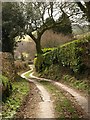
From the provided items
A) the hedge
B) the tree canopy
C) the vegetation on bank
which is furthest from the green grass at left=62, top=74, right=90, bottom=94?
the tree canopy

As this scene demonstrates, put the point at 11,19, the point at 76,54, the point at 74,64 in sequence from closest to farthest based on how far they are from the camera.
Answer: the point at 76,54, the point at 74,64, the point at 11,19

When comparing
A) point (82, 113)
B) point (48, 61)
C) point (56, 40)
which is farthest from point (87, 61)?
point (56, 40)

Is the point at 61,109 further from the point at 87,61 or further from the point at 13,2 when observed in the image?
the point at 13,2

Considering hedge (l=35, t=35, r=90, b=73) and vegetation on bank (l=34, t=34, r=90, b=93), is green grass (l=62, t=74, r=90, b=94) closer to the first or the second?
vegetation on bank (l=34, t=34, r=90, b=93)

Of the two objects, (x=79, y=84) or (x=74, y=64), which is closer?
(x=79, y=84)

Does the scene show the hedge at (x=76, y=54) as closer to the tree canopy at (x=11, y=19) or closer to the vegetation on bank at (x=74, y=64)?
the vegetation on bank at (x=74, y=64)

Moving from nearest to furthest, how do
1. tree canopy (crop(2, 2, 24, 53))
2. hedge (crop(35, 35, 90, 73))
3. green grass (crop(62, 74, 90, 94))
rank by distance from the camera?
green grass (crop(62, 74, 90, 94)) < hedge (crop(35, 35, 90, 73)) < tree canopy (crop(2, 2, 24, 53))

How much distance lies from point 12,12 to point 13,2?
123cm

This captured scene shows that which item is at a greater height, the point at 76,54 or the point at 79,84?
the point at 76,54

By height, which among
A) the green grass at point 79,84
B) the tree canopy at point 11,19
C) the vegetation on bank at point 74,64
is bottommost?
the green grass at point 79,84

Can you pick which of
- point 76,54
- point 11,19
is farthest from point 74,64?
point 11,19

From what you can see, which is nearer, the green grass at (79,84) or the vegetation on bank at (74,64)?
the green grass at (79,84)

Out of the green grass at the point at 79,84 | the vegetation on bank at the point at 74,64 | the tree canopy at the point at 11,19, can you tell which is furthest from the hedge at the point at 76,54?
the tree canopy at the point at 11,19

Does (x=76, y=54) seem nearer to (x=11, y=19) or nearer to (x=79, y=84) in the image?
(x=79, y=84)
